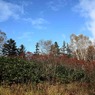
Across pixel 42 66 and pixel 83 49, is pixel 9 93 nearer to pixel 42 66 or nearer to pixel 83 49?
pixel 42 66

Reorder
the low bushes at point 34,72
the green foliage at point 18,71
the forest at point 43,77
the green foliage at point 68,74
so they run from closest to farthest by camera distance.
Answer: the forest at point 43,77 → the green foliage at point 18,71 → the low bushes at point 34,72 → the green foliage at point 68,74

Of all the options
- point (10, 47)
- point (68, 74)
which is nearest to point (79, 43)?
point (10, 47)

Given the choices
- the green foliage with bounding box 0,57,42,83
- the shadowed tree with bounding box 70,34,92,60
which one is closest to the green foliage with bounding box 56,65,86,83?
the green foliage with bounding box 0,57,42,83

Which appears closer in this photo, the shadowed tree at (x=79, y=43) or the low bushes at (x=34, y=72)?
the low bushes at (x=34, y=72)

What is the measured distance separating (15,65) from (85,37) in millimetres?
50986

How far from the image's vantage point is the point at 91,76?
1220 cm

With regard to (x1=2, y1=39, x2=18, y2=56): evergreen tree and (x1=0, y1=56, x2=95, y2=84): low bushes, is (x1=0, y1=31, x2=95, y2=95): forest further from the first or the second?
(x1=2, y1=39, x2=18, y2=56): evergreen tree

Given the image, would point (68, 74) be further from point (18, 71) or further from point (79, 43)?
point (79, 43)

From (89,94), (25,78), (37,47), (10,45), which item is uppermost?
(37,47)

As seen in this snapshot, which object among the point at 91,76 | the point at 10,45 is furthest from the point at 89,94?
the point at 10,45

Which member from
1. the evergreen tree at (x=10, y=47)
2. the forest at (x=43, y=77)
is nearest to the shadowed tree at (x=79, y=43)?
the evergreen tree at (x=10, y=47)

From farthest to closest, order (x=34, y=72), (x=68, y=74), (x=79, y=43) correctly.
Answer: (x=79, y=43) < (x=68, y=74) < (x=34, y=72)

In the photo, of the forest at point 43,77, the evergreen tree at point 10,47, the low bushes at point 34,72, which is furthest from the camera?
the evergreen tree at point 10,47

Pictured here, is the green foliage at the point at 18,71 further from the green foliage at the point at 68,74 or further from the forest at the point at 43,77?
the green foliage at the point at 68,74
